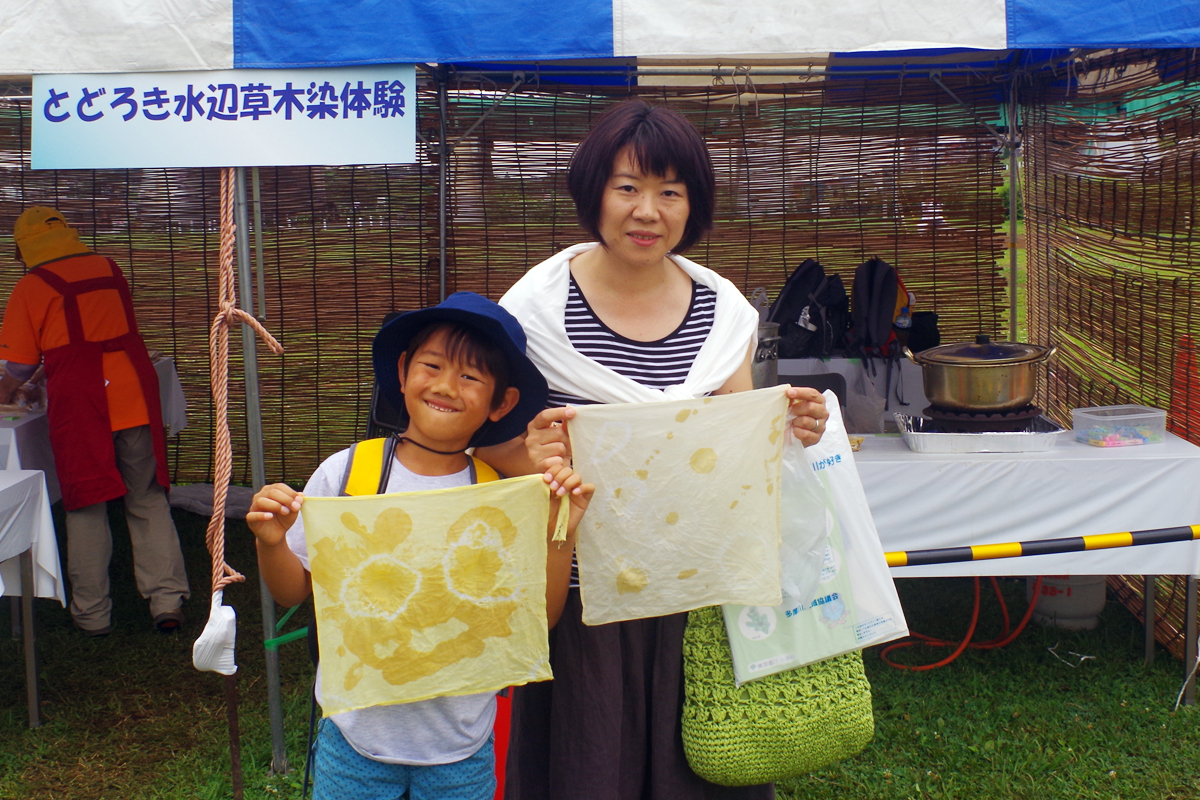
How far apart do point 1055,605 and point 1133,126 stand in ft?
7.10

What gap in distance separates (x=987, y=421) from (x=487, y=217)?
326cm

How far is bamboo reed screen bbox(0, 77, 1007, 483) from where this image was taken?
530cm

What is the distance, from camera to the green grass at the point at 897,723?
3117 millimetres

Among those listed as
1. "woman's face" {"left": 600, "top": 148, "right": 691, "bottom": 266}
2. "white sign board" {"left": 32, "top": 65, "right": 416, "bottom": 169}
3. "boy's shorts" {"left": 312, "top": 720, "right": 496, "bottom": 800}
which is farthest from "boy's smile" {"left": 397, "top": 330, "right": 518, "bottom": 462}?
"white sign board" {"left": 32, "top": 65, "right": 416, "bottom": 169}

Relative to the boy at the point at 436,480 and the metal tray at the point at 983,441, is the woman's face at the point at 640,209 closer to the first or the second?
the boy at the point at 436,480

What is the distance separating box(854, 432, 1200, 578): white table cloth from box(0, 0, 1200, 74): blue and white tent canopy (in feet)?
4.91

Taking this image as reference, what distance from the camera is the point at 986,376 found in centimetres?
354

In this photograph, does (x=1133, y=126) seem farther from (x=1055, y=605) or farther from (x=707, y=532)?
(x=707, y=532)

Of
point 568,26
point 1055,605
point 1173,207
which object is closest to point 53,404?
point 568,26

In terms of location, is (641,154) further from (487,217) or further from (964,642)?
(487,217)

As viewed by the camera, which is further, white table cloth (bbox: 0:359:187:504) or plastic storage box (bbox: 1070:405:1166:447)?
white table cloth (bbox: 0:359:187:504)

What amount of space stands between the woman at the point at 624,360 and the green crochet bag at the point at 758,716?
0.05 metres

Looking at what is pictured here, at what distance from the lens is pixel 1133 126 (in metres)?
4.00

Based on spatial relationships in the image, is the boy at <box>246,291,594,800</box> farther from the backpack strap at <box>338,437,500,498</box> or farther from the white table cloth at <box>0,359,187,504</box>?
the white table cloth at <box>0,359,187,504</box>
